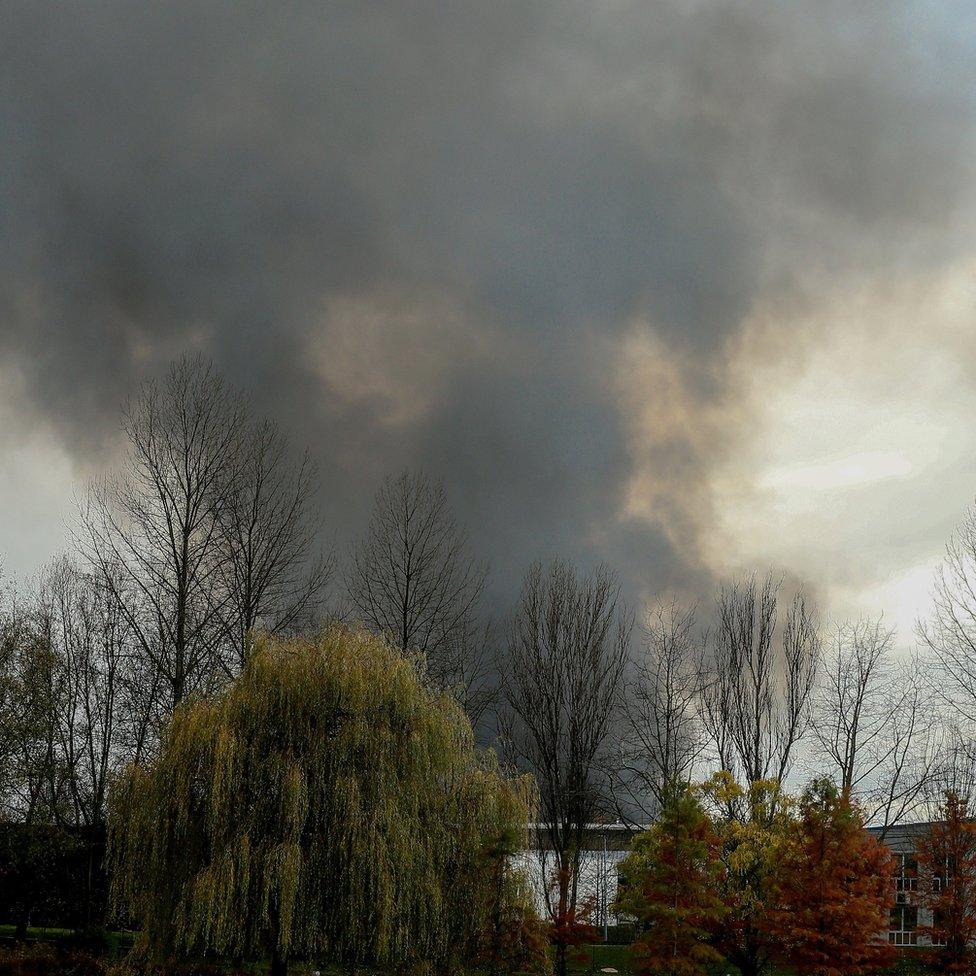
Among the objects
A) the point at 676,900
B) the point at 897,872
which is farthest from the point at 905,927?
the point at 676,900

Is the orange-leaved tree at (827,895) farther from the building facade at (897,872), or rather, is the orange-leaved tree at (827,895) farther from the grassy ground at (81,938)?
the building facade at (897,872)

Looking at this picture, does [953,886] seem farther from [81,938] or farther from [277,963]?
[81,938]

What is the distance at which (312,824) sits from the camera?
762 inches

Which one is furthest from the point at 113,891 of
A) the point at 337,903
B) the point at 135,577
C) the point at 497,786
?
the point at 135,577

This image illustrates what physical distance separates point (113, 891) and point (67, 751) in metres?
20.4

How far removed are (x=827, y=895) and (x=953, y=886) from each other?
1301cm

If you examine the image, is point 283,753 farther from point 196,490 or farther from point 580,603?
point 580,603

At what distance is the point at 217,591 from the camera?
30.7m

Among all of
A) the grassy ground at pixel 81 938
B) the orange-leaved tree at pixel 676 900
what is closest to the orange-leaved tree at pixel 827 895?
the orange-leaved tree at pixel 676 900

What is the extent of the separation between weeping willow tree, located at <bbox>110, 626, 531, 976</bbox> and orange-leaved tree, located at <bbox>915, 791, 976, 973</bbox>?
2266cm

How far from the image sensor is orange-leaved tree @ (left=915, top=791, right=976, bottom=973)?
1407 inches

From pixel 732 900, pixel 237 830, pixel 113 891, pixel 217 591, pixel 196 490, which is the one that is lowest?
pixel 732 900

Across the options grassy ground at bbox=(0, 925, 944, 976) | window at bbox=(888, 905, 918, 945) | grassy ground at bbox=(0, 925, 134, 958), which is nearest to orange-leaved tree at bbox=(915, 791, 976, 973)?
grassy ground at bbox=(0, 925, 944, 976)

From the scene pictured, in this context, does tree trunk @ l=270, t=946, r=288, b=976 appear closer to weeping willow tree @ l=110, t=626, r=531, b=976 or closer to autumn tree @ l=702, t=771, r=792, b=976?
weeping willow tree @ l=110, t=626, r=531, b=976
